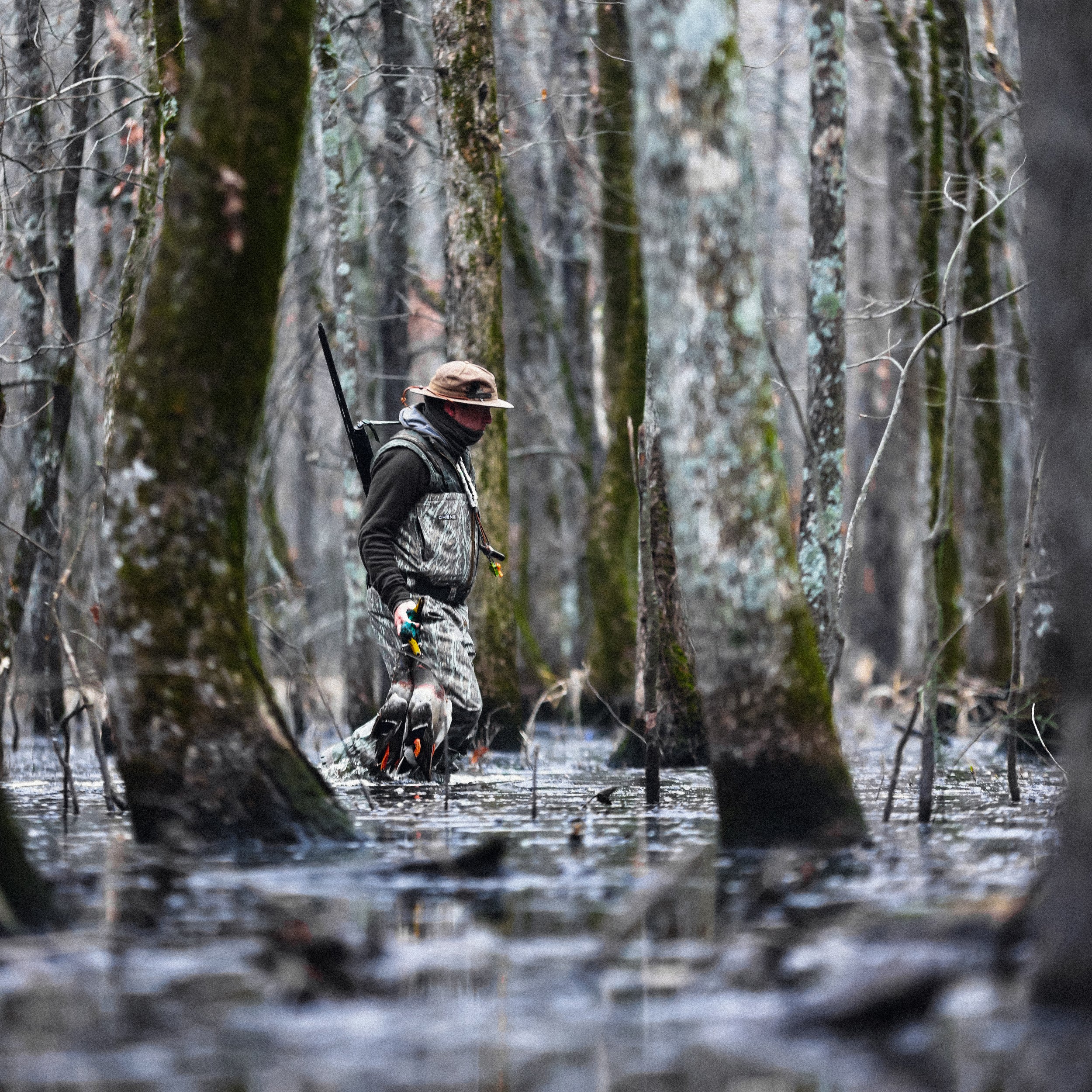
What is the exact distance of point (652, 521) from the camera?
30.6ft

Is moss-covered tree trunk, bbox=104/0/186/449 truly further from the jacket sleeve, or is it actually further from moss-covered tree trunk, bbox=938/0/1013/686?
moss-covered tree trunk, bbox=938/0/1013/686

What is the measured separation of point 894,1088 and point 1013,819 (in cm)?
438

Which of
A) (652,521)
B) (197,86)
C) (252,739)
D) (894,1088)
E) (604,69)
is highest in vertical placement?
(604,69)

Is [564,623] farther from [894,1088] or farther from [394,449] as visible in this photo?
[894,1088]

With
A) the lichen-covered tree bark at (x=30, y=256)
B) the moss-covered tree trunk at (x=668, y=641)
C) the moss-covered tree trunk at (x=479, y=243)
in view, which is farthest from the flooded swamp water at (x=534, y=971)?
the lichen-covered tree bark at (x=30, y=256)

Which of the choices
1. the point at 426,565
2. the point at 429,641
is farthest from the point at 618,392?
the point at 429,641

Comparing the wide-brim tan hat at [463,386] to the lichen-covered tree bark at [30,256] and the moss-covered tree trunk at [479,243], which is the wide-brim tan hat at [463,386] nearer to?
the moss-covered tree trunk at [479,243]

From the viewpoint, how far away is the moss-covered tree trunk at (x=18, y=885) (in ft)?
14.4

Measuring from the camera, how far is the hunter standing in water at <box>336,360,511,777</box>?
8.91m

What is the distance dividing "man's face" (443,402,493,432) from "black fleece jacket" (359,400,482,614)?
1.33ft

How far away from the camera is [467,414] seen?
363 inches

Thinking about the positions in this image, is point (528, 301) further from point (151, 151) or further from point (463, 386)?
point (463, 386)

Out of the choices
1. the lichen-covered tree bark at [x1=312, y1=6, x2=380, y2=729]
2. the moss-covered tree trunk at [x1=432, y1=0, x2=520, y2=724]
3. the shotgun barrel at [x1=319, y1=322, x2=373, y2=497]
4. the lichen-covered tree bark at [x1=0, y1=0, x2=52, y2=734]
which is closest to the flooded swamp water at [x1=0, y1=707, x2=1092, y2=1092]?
the shotgun barrel at [x1=319, y1=322, x2=373, y2=497]

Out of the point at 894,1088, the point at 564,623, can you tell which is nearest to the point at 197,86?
the point at 894,1088
